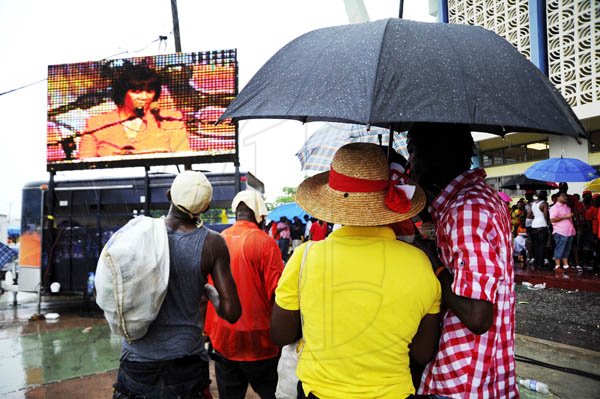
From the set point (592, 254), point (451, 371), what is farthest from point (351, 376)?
point (592, 254)

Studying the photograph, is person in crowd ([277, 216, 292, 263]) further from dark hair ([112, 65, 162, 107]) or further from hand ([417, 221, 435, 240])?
hand ([417, 221, 435, 240])

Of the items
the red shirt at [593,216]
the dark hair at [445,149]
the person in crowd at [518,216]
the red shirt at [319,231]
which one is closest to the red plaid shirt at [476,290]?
the dark hair at [445,149]

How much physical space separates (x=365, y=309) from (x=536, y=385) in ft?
10.5

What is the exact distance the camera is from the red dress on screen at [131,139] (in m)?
9.08

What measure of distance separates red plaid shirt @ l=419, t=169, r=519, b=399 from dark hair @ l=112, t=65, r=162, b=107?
28.2 ft

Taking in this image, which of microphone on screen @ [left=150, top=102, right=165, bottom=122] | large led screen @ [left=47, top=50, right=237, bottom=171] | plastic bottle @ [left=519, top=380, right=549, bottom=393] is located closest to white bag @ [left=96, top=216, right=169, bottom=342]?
plastic bottle @ [left=519, top=380, right=549, bottom=393]

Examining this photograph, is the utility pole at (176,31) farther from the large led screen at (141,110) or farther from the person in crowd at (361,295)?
the person in crowd at (361,295)

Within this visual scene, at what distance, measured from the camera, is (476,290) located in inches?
59.1

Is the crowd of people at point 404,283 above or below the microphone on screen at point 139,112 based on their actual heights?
below

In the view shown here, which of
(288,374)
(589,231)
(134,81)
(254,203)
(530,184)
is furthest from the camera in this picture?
(530,184)

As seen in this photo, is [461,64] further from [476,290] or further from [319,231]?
[319,231]

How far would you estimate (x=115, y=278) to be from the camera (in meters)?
1.98

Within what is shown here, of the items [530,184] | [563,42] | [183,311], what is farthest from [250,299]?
[563,42]

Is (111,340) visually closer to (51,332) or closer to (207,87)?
(51,332)
